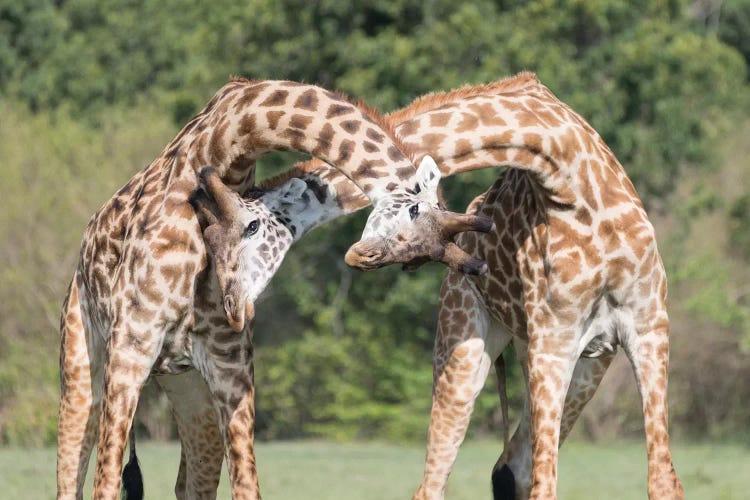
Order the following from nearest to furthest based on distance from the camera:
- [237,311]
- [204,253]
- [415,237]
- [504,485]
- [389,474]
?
1. [415,237]
2. [237,311]
3. [204,253]
4. [504,485]
5. [389,474]

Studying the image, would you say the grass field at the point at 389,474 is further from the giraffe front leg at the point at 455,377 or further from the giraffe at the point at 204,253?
the giraffe at the point at 204,253

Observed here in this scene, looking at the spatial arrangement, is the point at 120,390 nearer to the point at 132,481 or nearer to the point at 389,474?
the point at 132,481

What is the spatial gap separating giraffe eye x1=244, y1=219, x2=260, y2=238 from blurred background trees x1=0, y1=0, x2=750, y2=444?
1506cm

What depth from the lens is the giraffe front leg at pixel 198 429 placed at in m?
7.55

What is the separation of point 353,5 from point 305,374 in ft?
23.3

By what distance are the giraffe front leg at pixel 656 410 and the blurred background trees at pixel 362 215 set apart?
14.8 metres

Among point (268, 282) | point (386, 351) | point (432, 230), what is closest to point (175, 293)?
point (268, 282)

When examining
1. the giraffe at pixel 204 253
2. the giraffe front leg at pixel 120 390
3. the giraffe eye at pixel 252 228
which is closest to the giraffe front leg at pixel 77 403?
the giraffe at pixel 204 253

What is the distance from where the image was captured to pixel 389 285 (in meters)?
24.4

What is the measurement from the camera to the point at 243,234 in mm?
6328

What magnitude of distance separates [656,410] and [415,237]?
1.64 m

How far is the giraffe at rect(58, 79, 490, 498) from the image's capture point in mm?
6172

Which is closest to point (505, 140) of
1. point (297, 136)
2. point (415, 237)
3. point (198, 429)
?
point (297, 136)

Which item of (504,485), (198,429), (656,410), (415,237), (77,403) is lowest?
(504,485)
